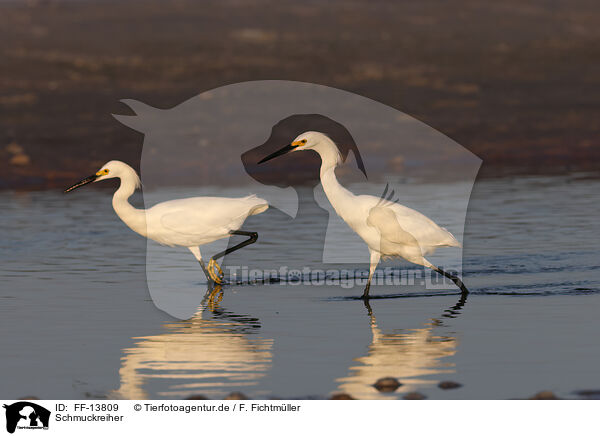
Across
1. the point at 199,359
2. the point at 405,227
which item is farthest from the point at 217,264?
the point at 199,359

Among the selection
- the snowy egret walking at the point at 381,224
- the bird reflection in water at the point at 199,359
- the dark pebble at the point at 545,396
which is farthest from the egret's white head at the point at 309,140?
the dark pebble at the point at 545,396

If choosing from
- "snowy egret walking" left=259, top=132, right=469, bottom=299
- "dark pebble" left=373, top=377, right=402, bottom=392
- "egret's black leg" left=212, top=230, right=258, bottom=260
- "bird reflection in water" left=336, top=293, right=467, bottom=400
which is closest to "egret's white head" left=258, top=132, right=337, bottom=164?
"snowy egret walking" left=259, top=132, right=469, bottom=299

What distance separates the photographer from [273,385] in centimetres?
807

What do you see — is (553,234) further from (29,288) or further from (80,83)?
(80,83)

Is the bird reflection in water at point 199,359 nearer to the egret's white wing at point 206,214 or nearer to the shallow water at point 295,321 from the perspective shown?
the shallow water at point 295,321

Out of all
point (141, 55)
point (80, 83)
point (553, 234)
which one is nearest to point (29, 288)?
point (553, 234)

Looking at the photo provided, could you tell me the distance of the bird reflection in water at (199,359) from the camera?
8086 millimetres

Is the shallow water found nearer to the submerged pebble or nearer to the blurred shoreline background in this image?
the submerged pebble

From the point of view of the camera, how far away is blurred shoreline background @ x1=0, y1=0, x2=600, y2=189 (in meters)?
25.0

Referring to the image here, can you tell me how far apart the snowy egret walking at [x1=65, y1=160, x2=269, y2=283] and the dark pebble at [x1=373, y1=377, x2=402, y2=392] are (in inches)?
193

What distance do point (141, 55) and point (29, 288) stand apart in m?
19.7

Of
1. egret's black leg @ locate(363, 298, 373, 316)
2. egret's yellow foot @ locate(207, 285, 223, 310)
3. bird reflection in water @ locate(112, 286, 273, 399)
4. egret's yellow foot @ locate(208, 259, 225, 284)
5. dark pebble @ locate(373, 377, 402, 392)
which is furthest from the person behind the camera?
egret's yellow foot @ locate(208, 259, 225, 284)

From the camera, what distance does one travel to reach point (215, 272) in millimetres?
12969
